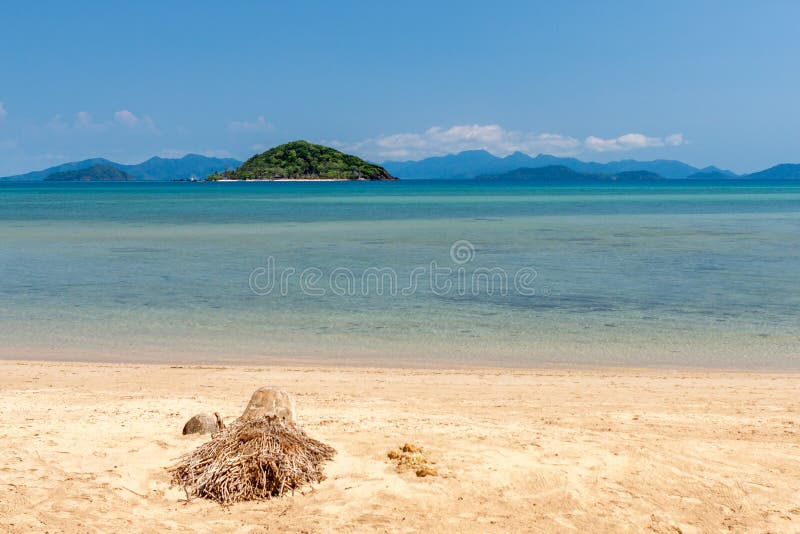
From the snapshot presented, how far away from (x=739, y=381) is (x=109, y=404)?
892 cm

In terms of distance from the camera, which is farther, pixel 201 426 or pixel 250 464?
pixel 201 426

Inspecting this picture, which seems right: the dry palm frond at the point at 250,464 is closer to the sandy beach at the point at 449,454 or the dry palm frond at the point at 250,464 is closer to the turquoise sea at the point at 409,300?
the sandy beach at the point at 449,454

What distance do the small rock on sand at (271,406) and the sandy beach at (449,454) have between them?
0.61m

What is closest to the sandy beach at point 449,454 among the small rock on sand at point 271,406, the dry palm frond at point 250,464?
the dry palm frond at point 250,464

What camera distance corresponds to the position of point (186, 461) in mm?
6230

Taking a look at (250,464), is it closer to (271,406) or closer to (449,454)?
(271,406)

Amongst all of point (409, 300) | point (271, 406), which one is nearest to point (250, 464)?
point (271, 406)

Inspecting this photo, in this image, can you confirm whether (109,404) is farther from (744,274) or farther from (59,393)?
(744,274)

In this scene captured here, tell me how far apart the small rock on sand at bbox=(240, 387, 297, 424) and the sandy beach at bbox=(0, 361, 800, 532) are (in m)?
0.61

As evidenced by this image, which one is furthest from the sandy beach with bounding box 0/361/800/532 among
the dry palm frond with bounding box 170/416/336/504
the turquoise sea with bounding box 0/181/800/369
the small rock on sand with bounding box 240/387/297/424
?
the turquoise sea with bounding box 0/181/800/369

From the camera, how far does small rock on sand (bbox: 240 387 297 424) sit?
21.8 ft

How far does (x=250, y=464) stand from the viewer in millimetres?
5926

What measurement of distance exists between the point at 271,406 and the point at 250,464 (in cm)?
84

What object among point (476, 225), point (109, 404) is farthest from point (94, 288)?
point (476, 225)
